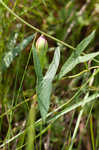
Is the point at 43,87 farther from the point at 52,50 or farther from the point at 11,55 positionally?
the point at 52,50

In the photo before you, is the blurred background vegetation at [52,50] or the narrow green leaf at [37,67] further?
the blurred background vegetation at [52,50]

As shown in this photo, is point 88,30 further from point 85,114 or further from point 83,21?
point 85,114

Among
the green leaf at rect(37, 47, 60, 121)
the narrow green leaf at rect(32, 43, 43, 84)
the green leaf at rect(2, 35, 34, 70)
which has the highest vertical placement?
the green leaf at rect(2, 35, 34, 70)

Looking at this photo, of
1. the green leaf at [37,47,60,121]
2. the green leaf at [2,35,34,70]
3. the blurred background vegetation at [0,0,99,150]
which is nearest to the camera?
the green leaf at [37,47,60,121]

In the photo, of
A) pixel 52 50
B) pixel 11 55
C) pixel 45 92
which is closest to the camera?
pixel 45 92

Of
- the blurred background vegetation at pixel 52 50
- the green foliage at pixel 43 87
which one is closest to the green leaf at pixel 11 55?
the blurred background vegetation at pixel 52 50

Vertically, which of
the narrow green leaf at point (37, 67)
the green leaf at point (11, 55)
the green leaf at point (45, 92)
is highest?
the green leaf at point (11, 55)

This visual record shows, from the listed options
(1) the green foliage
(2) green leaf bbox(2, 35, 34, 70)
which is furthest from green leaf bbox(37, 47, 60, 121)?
(2) green leaf bbox(2, 35, 34, 70)

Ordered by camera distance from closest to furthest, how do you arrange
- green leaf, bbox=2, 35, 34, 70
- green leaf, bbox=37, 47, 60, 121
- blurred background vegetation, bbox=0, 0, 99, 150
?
green leaf, bbox=37, 47, 60, 121, green leaf, bbox=2, 35, 34, 70, blurred background vegetation, bbox=0, 0, 99, 150

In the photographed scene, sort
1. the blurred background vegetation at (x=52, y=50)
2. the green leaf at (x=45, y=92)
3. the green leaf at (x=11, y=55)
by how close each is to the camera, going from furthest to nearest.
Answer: the blurred background vegetation at (x=52, y=50) < the green leaf at (x=11, y=55) < the green leaf at (x=45, y=92)

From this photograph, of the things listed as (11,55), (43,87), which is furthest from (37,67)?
(11,55)

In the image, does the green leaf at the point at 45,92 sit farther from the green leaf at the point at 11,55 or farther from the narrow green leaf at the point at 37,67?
the green leaf at the point at 11,55

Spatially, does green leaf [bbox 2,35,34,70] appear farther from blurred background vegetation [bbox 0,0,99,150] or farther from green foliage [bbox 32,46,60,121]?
green foliage [bbox 32,46,60,121]
